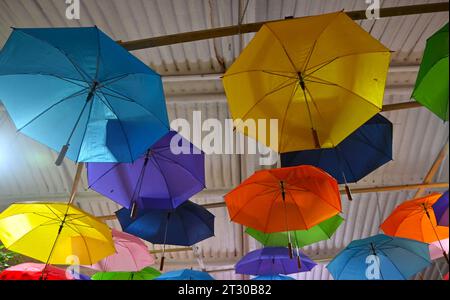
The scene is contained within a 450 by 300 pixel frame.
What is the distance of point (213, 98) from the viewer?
482cm

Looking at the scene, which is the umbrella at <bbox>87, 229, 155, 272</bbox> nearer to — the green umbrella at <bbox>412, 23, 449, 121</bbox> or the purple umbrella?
the purple umbrella

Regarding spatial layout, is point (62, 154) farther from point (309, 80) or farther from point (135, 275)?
point (135, 275)

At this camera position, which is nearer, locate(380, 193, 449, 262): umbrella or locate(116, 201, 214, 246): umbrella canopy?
locate(380, 193, 449, 262): umbrella

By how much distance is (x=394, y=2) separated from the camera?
12.3 feet

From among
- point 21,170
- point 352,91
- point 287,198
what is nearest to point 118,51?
point 352,91

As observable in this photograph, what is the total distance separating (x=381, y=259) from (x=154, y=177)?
2.29 metres

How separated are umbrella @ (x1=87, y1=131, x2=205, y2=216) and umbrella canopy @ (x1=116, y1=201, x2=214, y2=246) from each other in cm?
53

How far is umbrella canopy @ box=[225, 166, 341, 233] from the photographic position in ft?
9.77

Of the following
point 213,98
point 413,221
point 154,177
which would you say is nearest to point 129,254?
point 154,177

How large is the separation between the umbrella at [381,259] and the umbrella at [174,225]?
137 centimetres

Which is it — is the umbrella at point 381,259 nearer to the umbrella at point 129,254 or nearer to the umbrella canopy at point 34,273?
the umbrella at point 129,254

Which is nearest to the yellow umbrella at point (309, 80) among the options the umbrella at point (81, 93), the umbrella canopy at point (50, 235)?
the umbrella at point (81, 93)

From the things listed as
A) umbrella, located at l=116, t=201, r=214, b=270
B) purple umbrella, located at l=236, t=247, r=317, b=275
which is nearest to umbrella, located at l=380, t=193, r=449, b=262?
purple umbrella, located at l=236, t=247, r=317, b=275

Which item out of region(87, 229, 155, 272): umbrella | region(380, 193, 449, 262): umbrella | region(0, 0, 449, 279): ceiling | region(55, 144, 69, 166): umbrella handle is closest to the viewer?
region(55, 144, 69, 166): umbrella handle
